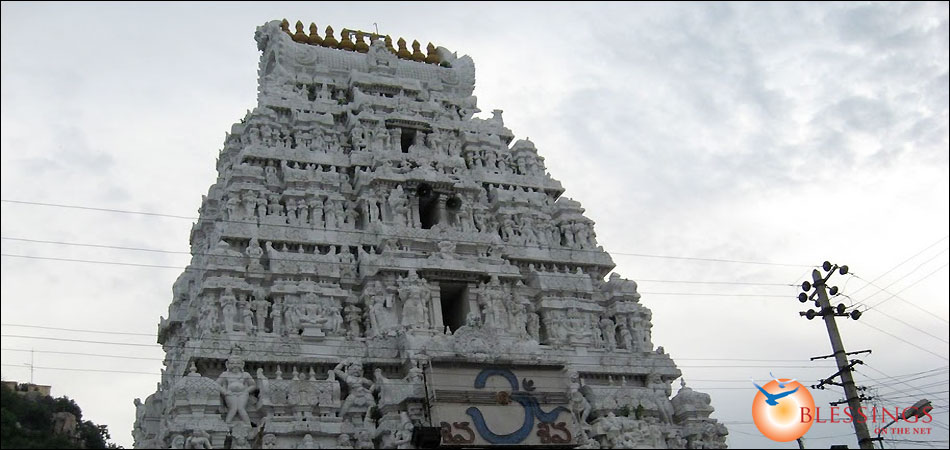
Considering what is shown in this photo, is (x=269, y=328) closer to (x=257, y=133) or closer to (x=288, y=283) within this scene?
(x=288, y=283)

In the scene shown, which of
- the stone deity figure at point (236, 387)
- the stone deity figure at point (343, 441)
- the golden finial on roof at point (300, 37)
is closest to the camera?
the stone deity figure at point (236, 387)

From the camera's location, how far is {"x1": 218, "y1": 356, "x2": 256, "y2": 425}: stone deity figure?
23.9 m

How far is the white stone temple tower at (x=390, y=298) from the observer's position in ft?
81.2

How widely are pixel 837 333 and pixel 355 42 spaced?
25395mm

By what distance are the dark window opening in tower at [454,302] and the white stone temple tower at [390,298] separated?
0.09 m

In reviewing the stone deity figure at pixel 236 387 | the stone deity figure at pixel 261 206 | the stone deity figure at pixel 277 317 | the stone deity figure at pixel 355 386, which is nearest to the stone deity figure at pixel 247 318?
the stone deity figure at pixel 277 317

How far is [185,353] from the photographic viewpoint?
25922 millimetres

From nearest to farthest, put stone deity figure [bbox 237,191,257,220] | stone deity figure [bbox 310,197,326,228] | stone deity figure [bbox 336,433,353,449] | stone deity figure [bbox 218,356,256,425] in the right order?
stone deity figure [bbox 218,356,256,425]
stone deity figure [bbox 336,433,353,449]
stone deity figure [bbox 237,191,257,220]
stone deity figure [bbox 310,197,326,228]

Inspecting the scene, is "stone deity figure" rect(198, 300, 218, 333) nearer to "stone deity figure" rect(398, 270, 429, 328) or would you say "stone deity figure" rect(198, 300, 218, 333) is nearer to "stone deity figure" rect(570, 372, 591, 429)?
"stone deity figure" rect(398, 270, 429, 328)

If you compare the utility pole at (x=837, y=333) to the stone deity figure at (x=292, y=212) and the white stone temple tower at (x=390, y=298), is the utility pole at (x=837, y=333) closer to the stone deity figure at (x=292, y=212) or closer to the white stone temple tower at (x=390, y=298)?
the white stone temple tower at (x=390, y=298)

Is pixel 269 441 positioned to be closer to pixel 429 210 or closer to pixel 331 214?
pixel 331 214

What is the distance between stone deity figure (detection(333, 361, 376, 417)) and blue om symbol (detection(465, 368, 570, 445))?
2.80 meters

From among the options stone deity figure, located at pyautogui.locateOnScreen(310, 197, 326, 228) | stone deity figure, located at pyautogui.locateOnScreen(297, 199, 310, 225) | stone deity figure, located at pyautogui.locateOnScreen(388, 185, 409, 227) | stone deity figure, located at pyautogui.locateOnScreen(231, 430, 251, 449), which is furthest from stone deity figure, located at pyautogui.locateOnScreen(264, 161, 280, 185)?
stone deity figure, located at pyautogui.locateOnScreen(231, 430, 251, 449)

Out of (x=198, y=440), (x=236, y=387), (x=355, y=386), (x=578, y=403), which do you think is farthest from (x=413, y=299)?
(x=198, y=440)
